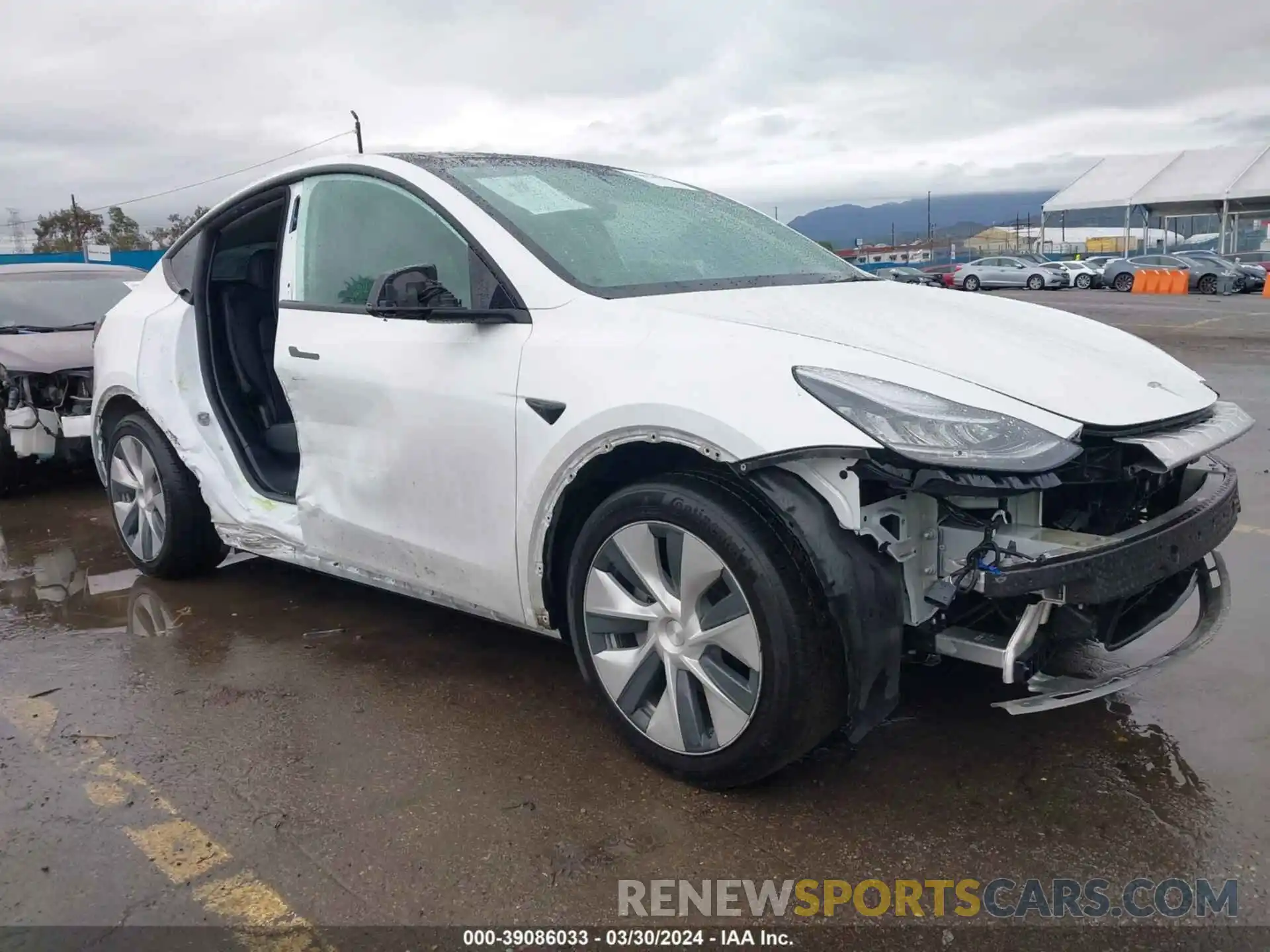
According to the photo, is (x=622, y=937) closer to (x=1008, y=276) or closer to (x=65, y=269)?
(x=65, y=269)

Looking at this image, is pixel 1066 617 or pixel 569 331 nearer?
pixel 1066 617

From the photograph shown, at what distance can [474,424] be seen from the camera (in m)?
3.02

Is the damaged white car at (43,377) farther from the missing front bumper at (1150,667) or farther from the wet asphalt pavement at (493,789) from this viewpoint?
the missing front bumper at (1150,667)

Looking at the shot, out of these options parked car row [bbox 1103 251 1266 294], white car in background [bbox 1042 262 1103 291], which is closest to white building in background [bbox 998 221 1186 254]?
white car in background [bbox 1042 262 1103 291]

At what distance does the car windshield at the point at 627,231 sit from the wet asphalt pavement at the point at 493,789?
1366mm

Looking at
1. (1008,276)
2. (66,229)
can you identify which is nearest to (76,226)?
(66,229)

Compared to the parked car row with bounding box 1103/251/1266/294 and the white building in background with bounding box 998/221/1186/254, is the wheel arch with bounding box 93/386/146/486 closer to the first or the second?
the parked car row with bounding box 1103/251/1266/294

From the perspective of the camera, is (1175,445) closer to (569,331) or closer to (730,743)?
(730,743)

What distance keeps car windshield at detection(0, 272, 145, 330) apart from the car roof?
18 mm

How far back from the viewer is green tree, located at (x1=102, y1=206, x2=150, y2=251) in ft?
163

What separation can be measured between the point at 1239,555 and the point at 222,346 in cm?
445

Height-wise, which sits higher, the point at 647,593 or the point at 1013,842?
the point at 647,593

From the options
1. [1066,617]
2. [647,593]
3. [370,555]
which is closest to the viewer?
[1066,617]

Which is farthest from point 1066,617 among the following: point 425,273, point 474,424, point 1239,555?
point 1239,555
